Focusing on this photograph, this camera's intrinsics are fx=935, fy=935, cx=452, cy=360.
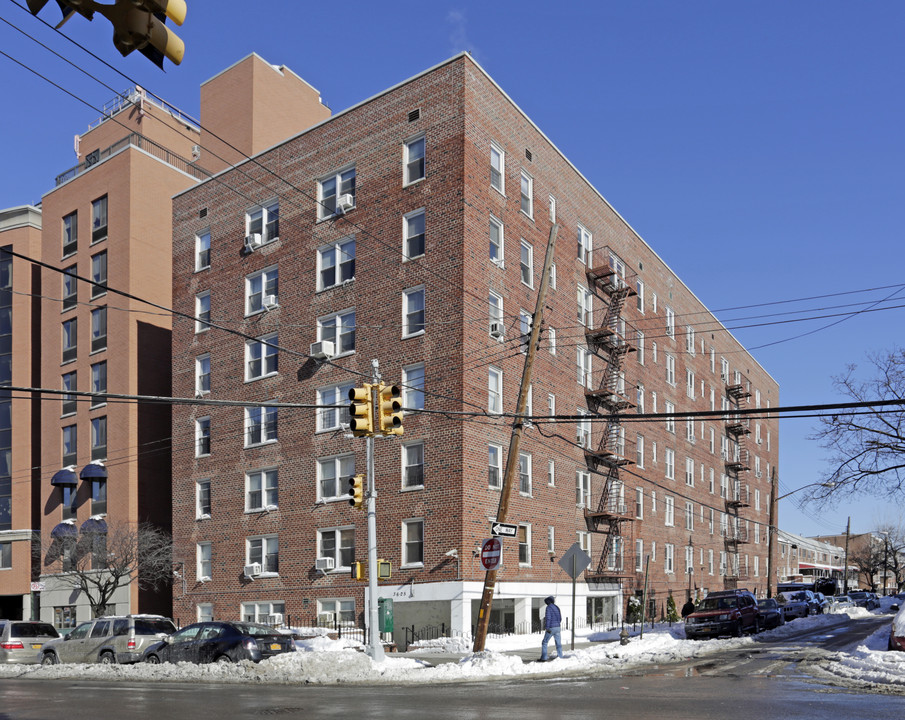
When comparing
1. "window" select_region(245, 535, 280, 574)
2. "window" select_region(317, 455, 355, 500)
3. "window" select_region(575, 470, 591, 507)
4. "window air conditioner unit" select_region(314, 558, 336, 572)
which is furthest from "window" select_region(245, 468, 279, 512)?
"window" select_region(575, 470, 591, 507)

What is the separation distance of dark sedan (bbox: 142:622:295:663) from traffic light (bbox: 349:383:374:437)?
7152mm

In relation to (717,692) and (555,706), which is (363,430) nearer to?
(555,706)

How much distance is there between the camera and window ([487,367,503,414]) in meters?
35.0

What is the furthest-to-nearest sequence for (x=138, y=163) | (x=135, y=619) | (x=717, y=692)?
(x=138, y=163) → (x=135, y=619) → (x=717, y=692)

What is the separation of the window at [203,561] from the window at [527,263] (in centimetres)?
1847

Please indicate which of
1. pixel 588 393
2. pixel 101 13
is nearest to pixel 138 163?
pixel 588 393

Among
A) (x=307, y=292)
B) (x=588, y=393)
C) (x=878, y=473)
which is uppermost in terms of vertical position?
(x=307, y=292)

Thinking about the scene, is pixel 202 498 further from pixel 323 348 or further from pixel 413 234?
pixel 413 234

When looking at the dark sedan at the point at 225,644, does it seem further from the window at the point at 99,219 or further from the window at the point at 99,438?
the window at the point at 99,219

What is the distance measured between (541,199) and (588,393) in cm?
929

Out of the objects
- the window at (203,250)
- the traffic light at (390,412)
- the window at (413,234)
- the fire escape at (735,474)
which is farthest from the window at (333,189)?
the fire escape at (735,474)

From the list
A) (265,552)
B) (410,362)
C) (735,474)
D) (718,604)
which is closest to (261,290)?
(410,362)

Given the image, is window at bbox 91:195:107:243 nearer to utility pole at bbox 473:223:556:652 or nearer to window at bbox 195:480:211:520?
window at bbox 195:480:211:520

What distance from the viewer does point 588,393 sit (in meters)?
43.4
